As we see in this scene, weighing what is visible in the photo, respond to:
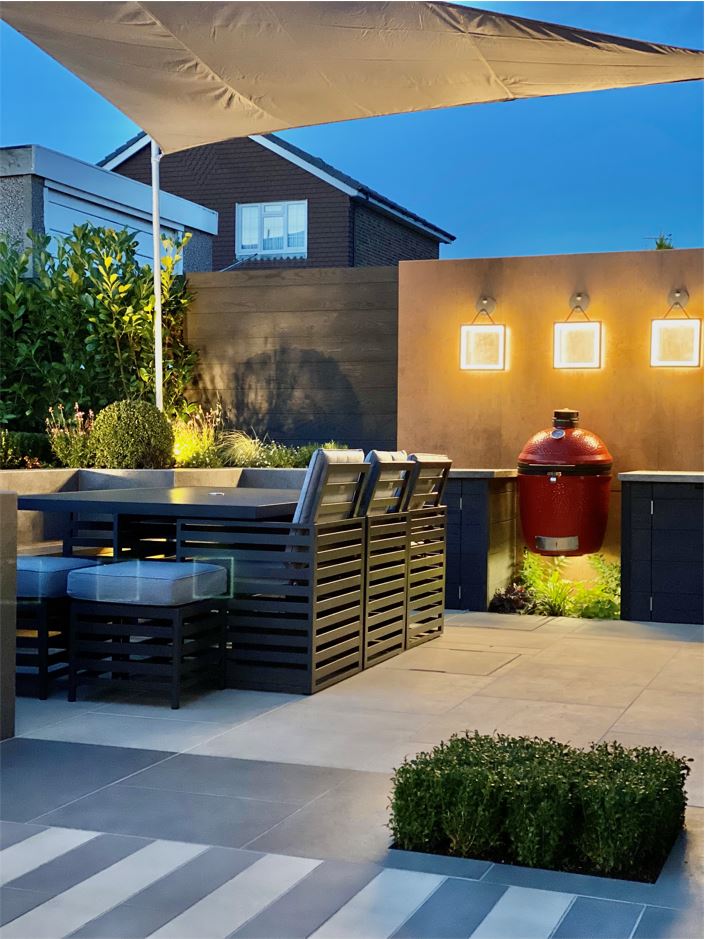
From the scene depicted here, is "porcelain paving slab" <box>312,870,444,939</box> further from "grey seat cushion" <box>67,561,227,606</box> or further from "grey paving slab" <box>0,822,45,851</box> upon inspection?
"grey seat cushion" <box>67,561,227,606</box>

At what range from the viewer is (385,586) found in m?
6.18

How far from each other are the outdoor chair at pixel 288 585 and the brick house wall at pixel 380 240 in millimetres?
13115

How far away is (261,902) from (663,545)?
5.35 metres

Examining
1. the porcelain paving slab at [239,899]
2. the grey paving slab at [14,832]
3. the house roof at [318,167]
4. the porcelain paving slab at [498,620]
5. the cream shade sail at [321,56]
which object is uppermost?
the house roof at [318,167]

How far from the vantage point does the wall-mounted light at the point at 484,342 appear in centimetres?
927

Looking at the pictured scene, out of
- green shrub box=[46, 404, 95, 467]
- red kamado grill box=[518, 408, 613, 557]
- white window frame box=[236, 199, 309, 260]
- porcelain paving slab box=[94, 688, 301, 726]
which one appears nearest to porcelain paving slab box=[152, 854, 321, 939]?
porcelain paving slab box=[94, 688, 301, 726]

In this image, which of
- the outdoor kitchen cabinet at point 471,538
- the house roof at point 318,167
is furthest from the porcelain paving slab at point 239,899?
the house roof at point 318,167

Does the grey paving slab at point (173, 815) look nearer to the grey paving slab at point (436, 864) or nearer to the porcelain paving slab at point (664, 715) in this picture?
the grey paving slab at point (436, 864)

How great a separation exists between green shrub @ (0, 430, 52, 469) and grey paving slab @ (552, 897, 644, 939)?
6.88 meters

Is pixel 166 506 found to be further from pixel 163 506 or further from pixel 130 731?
pixel 130 731

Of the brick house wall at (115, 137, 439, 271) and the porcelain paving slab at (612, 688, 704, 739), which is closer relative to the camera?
the porcelain paving slab at (612, 688, 704, 739)

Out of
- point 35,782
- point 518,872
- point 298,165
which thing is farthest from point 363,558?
point 298,165

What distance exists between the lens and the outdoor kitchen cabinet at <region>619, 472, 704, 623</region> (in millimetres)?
7512

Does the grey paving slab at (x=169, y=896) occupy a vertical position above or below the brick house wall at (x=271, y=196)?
below
